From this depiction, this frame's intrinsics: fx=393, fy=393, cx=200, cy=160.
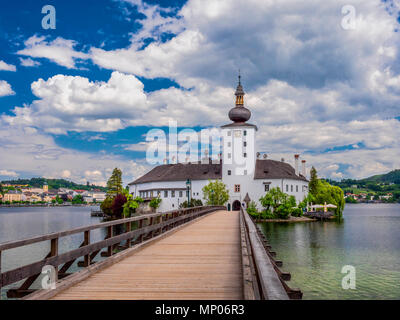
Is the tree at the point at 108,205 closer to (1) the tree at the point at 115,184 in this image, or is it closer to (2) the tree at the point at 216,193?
(1) the tree at the point at 115,184

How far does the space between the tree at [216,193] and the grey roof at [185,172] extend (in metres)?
4.95

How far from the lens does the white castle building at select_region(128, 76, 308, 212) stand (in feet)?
240

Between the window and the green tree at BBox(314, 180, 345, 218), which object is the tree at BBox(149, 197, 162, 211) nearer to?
the window

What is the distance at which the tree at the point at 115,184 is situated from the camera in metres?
87.2

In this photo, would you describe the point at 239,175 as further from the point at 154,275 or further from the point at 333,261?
the point at 154,275

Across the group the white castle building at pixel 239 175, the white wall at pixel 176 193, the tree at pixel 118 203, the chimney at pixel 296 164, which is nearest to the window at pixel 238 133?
the white castle building at pixel 239 175

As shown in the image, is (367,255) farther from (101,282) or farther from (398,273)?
(101,282)

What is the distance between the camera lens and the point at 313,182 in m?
82.1

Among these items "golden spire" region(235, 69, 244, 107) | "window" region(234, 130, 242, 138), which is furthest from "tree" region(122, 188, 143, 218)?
"golden spire" region(235, 69, 244, 107)

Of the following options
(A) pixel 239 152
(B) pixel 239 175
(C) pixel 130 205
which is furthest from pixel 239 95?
(C) pixel 130 205

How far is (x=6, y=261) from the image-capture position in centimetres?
2559

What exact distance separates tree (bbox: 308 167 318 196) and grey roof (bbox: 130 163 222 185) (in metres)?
19.7

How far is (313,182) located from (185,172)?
26.9m
